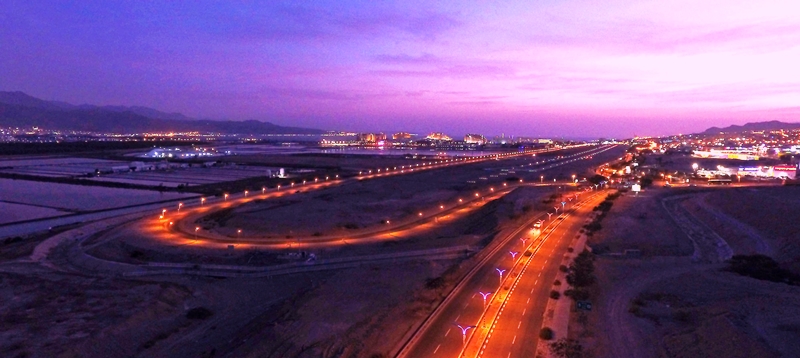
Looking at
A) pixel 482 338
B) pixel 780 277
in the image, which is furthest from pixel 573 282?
pixel 780 277

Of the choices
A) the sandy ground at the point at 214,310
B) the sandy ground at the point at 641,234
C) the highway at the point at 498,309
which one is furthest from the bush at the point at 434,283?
the sandy ground at the point at 641,234

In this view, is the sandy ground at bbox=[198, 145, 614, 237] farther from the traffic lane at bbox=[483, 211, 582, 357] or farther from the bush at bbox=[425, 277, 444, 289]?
the traffic lane at bbox=[483, 211, 582, 357]

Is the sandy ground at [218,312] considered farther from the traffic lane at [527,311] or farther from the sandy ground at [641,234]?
the sandy ground at [641,234]

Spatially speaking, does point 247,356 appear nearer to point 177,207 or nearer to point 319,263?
point 319,263

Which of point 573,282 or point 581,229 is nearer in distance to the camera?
point 573,282

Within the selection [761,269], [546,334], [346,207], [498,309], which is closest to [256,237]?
[346,207]

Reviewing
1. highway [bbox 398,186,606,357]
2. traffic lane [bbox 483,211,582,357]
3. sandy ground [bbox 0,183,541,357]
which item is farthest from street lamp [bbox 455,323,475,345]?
A: sandy ground [bbox 0,183,541,357]
